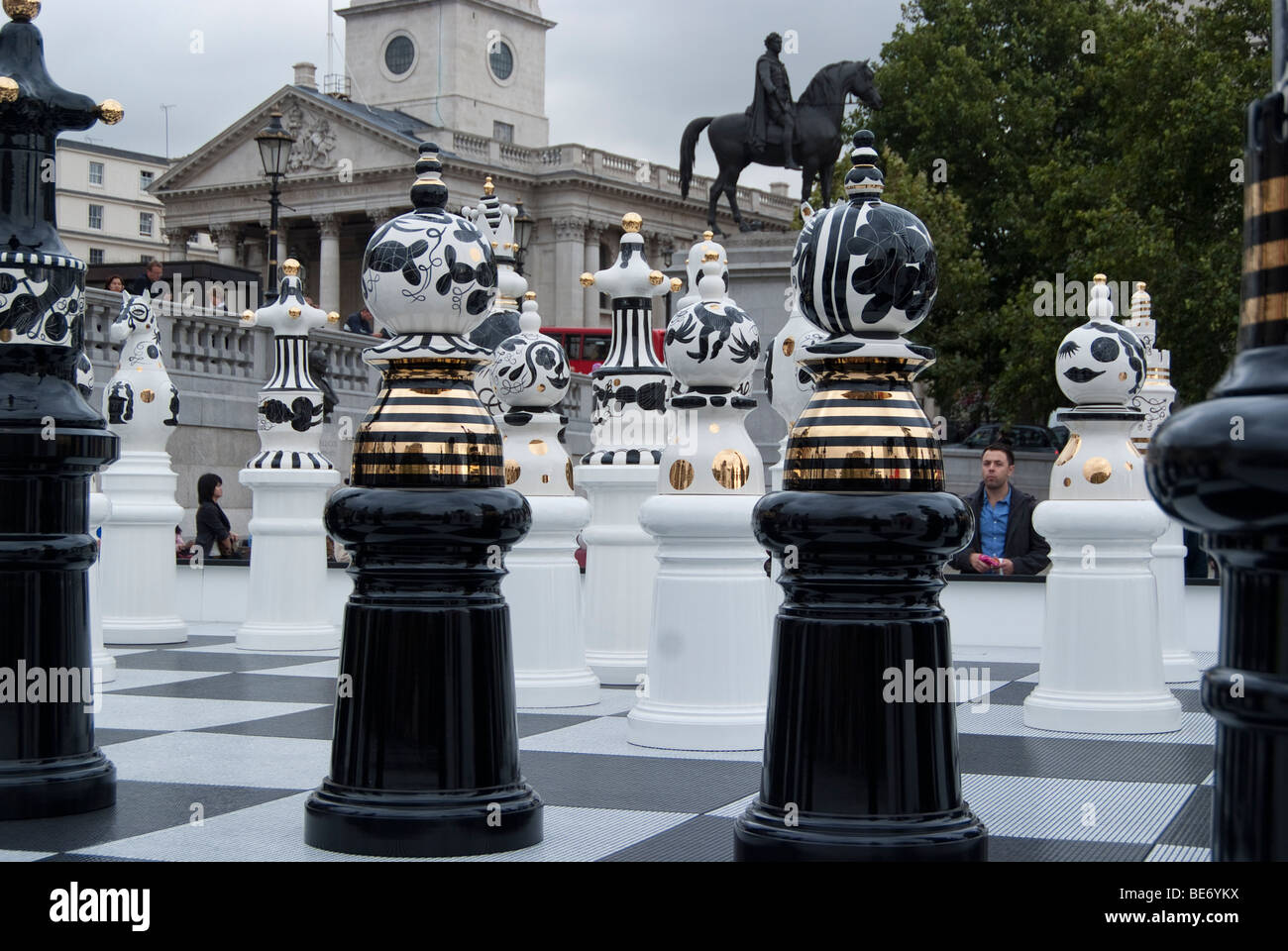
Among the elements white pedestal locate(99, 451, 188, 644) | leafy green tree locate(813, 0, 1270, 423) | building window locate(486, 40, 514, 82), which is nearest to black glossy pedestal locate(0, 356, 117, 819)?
white pedestal locate(99, 451, 188, 644)

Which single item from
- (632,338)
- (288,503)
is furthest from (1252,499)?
(288,503)

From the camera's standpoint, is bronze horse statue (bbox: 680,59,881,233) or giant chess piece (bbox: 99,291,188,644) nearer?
giant chess piece (bbox: 99,291,188,644)

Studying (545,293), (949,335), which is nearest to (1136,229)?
(949,335)

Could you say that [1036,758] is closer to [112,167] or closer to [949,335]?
[949,335]

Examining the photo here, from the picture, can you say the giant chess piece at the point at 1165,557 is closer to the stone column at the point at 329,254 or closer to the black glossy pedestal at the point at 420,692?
the black glossy pedestal at the point at 420,692

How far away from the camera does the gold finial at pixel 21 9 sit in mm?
4773

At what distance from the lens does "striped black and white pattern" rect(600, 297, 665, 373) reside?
8.20m

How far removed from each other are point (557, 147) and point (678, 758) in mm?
67288

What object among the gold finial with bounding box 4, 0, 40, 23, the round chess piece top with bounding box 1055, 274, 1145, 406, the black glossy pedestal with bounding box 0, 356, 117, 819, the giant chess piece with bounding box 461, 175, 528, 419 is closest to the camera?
the black glossy pedestal with bounding box 0, 356, 117, 819

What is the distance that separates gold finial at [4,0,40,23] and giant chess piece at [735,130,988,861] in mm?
2563

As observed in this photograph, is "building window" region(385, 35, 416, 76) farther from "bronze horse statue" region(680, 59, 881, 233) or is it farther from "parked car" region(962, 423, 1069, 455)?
"bronze horse statue" region(680, 59, 881, 233)

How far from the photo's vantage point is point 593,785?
16.5ft

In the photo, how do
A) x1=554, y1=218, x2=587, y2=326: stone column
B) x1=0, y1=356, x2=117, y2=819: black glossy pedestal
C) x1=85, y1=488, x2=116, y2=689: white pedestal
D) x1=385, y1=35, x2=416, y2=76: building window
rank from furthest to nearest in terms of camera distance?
x1=385, y1=35, x2=416, y2=76: building window, x1=554, y1=218, x2=587, y2=326: stone column, x1=85, y1=488, x2=116, y2=689: white pedestal, x1=0, y1=356, x2=117, y2=819: black glossy pedestal

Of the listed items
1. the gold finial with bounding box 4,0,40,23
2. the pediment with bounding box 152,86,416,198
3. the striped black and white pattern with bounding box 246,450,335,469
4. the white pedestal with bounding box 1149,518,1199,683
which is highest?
the pediment with bounding box 152,86,416,198
